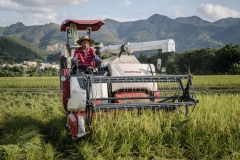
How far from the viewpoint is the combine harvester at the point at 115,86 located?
5.25m

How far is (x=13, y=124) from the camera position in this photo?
780 centimetres

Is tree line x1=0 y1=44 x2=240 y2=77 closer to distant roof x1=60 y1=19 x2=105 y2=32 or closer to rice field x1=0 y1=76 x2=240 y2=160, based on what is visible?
distant roof x1=60 y1=19 x2=105 y2=32

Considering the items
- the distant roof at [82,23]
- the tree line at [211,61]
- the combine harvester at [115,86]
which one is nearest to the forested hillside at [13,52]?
the tree line at [211,61]

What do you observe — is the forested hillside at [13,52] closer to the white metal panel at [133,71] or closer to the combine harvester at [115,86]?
the combine harvester at [115,86]

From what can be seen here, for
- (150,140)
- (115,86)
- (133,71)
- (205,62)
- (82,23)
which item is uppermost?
(205,62)

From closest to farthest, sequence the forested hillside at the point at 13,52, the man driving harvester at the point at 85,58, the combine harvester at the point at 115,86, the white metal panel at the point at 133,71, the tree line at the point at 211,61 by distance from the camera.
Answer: the combine harvester at the point at 115,86 < the white metal panel at the point at 133,71 < the man driving harvester at the point at 85,58 < the tree line at the point at 211,61 < the forested hillside at the point at 13,52

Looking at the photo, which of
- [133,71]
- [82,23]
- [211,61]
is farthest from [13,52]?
[133,71]

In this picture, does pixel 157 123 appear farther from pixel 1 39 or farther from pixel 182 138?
pixel 1 39

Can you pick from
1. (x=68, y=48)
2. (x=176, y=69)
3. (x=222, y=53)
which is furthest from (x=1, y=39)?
(x=68, y=48)

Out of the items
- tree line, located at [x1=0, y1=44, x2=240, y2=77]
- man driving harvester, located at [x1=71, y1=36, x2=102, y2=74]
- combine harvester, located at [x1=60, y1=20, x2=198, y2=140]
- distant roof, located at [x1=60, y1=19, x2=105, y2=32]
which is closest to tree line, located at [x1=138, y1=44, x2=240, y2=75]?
tree line, located at [x1=0, y1=44, x2=240, y2=77]

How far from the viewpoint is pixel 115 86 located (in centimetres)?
682

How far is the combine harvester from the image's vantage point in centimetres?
525

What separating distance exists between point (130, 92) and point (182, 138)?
1.95 metres

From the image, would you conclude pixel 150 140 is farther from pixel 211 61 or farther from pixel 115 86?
pixel 211 61
